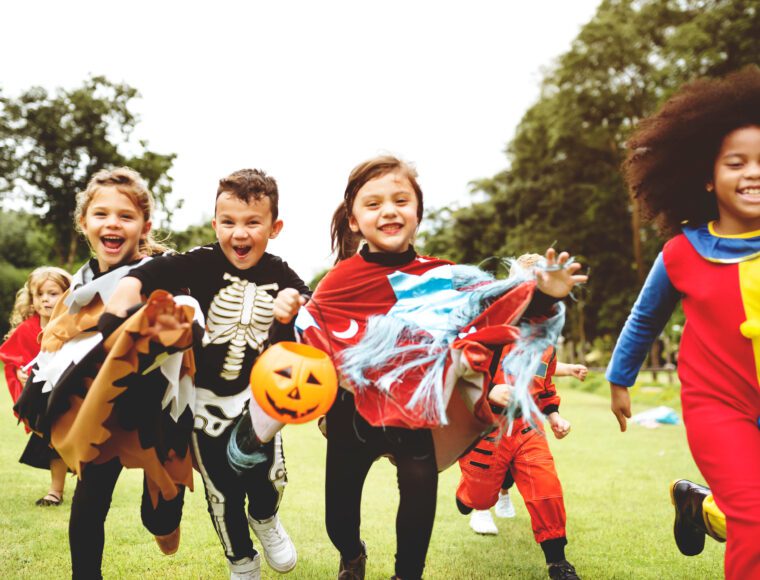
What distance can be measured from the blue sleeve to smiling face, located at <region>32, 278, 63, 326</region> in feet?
17.3

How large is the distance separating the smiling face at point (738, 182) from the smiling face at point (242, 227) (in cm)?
235

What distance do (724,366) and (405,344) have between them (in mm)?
1442

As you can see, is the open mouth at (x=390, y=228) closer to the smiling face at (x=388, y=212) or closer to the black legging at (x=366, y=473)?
the smiling face at (x=388, y=212)

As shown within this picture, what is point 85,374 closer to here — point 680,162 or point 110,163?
point 680,162

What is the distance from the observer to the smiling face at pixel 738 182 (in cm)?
322

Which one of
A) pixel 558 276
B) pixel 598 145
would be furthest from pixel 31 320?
pixel 598 145

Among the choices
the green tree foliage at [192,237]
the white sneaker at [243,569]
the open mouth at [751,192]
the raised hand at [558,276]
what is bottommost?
the white sneaker at [243,569]

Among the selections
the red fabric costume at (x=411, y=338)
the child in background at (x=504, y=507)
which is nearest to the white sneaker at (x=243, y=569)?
the red fabric costume at (x=411, y=338)

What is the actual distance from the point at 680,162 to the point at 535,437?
2196 mm

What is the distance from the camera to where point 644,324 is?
11.5 feet

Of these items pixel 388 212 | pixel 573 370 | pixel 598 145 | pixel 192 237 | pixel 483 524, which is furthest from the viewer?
pixel 192 237

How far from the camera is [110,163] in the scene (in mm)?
34188

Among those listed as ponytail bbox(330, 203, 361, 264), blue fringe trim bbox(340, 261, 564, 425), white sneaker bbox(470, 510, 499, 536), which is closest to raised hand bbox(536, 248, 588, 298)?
blue fringe trim bbox(340, 261, 564, 425)

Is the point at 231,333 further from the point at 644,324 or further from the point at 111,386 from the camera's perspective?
the point at 644,324
